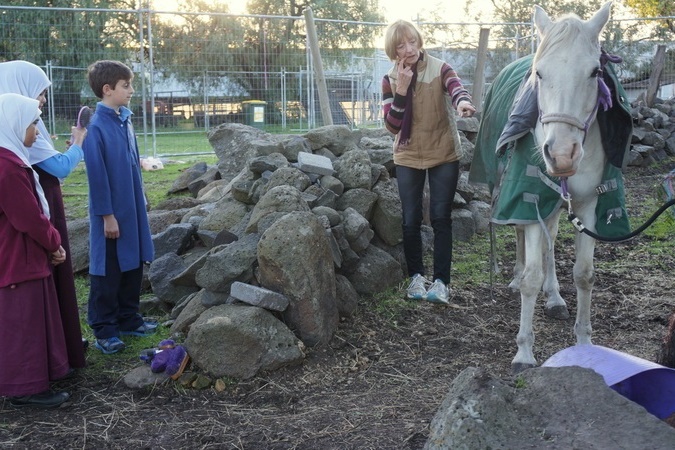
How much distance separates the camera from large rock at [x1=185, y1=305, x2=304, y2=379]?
12.5ft

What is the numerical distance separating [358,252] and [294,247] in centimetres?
106

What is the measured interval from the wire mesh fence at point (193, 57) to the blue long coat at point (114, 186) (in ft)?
21.1

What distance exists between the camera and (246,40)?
11781mm

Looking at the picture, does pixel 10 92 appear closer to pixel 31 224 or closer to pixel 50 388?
pixel 31 224

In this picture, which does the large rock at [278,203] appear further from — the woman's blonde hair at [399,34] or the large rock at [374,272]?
the woman's blonde hair at [399,34]

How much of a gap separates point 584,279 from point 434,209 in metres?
1.19

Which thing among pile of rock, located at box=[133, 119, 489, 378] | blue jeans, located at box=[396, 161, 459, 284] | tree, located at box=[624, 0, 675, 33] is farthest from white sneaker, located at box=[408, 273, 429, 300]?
tree, located at box=[624, 0, 675, 33]

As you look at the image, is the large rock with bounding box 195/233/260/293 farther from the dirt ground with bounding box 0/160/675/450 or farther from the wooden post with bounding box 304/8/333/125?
the wooden post with bounding box 304/8/333/125

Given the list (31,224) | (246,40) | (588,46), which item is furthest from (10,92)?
(246,40)

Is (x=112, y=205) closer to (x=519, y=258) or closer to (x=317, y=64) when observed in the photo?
(x=519, y=258)

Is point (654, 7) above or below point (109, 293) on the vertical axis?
above

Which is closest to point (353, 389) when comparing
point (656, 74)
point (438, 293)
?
point (438, 293)

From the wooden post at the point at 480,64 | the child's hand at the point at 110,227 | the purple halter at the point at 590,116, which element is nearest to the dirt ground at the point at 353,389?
the child's hand at the point at 110,227

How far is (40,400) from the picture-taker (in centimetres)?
357
